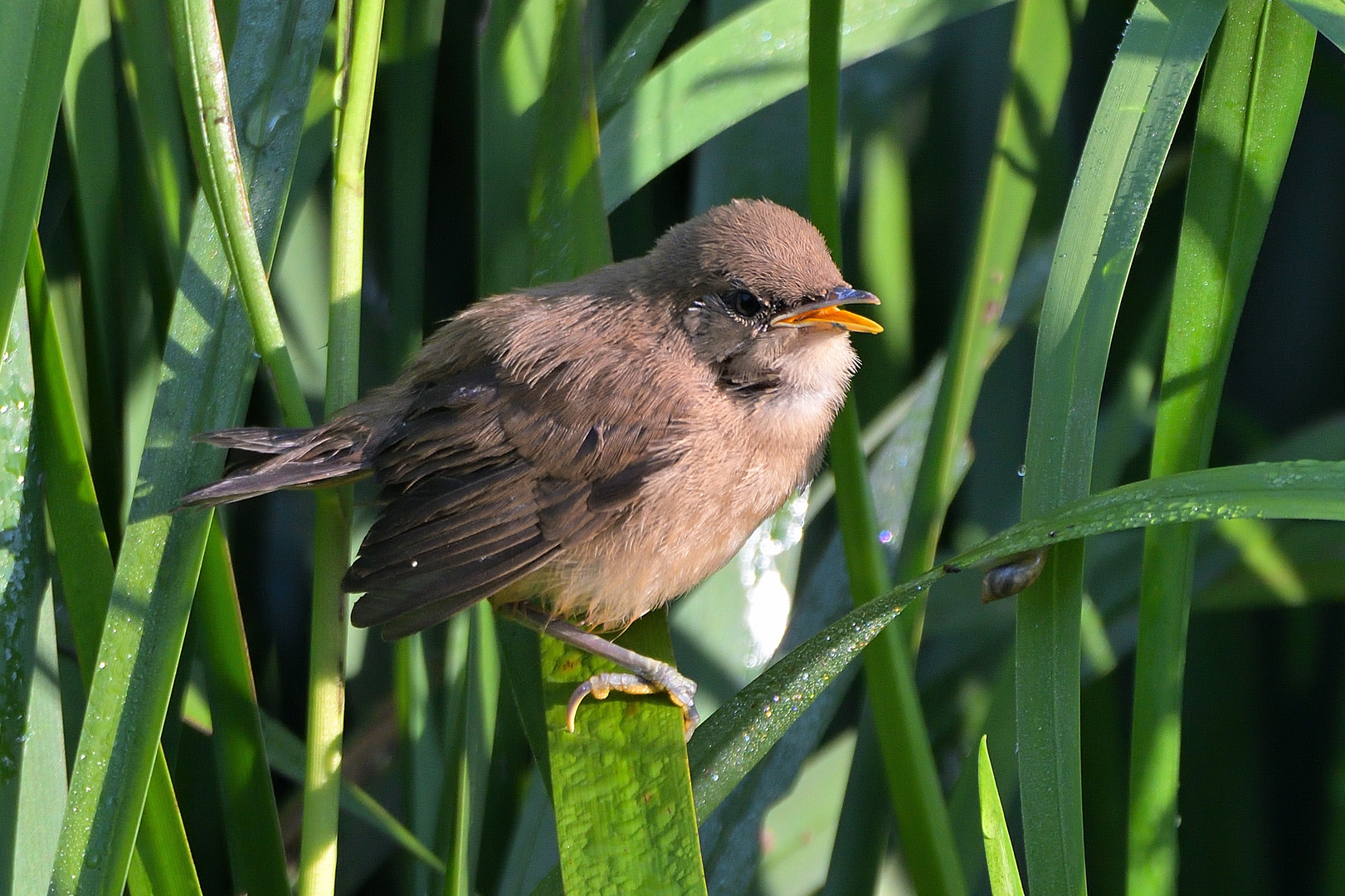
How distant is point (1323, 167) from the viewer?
2.16 meters

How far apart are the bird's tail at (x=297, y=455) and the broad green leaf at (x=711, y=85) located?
52cm

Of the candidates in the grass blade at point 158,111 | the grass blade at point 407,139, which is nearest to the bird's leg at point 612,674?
the grass blade at point 407,139

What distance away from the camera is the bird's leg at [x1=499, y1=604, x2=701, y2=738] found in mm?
1435

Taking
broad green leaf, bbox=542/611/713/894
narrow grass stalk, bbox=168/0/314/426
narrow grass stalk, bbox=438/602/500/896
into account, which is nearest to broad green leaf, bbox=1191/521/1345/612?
broad green leaf, bbox=542/611/713/894

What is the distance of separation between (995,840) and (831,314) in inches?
32.6

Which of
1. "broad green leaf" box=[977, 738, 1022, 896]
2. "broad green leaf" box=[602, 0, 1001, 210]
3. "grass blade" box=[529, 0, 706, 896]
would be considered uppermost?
"broad green leaf" box=[602, 0, 1001, 210]

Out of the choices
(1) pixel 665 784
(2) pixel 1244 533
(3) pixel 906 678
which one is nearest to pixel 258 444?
(1) pixel 665 784

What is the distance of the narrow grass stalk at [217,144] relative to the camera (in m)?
1.21

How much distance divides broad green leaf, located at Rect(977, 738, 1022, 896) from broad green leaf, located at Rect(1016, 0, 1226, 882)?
90 mm

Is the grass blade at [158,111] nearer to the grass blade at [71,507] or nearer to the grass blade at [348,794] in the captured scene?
the grass blade at [71,507]

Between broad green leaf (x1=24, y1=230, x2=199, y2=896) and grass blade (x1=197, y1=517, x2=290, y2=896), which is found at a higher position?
broad green leaf (x1=24, y1=230, x2=199, y2=896)

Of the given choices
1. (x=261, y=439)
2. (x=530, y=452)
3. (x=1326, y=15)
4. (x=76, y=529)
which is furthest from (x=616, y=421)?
(x=1326, y=15)

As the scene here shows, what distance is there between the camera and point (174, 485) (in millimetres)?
1298

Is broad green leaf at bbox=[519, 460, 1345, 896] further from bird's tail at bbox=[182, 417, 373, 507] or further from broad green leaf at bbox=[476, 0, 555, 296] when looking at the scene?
broad green leaf at bbox=[476, 0, 555, 296]
